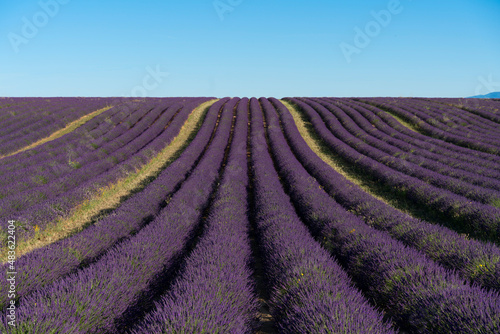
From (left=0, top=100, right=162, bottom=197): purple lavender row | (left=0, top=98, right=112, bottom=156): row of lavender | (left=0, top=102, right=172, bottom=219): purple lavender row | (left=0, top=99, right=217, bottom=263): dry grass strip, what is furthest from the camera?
(left=0, top=98, right=112, bottom=156): row of lavender

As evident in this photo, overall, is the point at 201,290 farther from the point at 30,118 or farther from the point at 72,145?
the point at 30,118

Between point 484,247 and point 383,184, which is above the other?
point 484,247

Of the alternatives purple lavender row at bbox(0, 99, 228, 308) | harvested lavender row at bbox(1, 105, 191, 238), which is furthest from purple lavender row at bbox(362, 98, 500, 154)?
harvested lavender row at bbox(1, 105, 191, 238)

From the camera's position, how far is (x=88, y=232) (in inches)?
192

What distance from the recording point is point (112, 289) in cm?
290

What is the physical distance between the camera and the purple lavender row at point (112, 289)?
2.38 meters

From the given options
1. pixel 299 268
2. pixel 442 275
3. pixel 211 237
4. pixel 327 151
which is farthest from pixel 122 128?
pixel 442 275

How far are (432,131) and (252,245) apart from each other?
17341 millimetres

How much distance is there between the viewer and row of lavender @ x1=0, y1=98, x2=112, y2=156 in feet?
50.3

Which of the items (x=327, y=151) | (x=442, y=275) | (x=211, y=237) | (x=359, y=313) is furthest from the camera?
(x=327, y=151)

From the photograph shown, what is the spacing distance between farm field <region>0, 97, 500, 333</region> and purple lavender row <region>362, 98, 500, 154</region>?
20 centimetres

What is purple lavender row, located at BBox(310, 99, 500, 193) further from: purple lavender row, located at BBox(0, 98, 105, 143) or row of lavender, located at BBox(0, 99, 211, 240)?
purple lavender row, located at BBox(0, 98, 105, 143)

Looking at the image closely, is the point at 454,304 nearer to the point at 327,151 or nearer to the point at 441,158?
the point at 441,158

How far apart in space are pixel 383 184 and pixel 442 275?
7.46m
